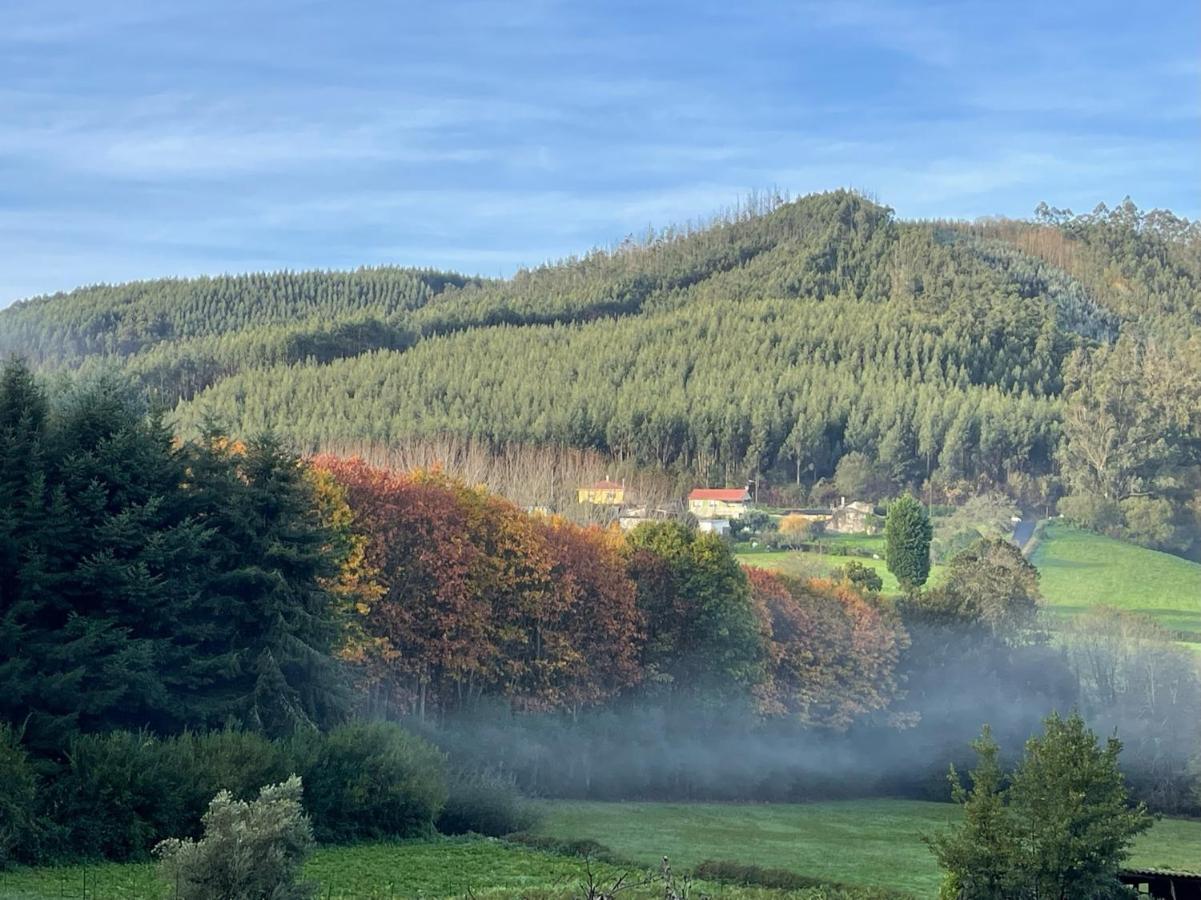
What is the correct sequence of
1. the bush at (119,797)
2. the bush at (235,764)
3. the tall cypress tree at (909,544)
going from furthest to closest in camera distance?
the tall cypress tree at (909,544), the bush at (235,764), the bush at (119,797)

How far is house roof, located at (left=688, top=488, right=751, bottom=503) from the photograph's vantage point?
11638 centimetres

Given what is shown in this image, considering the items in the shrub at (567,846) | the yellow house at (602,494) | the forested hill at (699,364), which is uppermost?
the forested hill at (699,364)

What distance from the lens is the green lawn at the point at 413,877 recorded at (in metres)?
22.4

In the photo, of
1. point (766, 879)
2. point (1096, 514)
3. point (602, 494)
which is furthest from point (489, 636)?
point (1096, 514)

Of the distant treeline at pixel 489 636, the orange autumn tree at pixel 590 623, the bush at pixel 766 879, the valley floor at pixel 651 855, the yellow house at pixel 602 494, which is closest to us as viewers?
the valley floor at pixel 651 855

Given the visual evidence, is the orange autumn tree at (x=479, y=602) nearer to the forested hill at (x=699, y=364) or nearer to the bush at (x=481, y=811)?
the bush at (x=481, y=811)

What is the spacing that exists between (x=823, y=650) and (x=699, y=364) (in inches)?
3776

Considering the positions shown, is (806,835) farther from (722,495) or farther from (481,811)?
(722,495)

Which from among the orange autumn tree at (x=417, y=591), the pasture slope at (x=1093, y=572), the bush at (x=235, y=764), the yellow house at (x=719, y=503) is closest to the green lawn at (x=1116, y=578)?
the pasture slope at (x=1093, y=572)

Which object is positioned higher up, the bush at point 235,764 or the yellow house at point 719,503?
the yellow house at point 719,503

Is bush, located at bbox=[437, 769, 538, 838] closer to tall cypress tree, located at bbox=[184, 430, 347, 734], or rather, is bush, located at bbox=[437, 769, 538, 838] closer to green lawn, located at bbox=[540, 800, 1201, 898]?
green lawn, located at bbox=[540, 800, 1201, 898]

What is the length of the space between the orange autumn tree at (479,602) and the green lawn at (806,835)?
6098 millimetres

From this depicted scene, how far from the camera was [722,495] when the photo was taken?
117062 millimetres

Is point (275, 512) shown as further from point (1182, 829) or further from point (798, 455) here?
point (798, 455)
